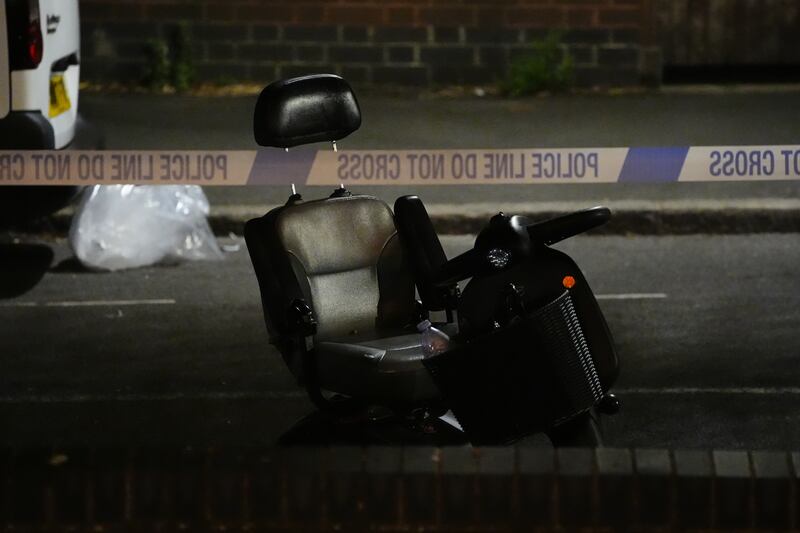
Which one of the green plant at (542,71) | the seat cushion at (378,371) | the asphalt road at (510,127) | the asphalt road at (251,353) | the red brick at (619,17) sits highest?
the red brick at (619,17)

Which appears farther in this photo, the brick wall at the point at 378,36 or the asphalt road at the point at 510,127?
the brick wall at the point at 378,36

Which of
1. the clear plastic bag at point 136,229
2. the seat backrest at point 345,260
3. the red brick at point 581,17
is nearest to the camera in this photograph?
the seat backrest at point 345,260

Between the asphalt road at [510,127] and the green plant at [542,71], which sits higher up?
the green plant at [542,71]

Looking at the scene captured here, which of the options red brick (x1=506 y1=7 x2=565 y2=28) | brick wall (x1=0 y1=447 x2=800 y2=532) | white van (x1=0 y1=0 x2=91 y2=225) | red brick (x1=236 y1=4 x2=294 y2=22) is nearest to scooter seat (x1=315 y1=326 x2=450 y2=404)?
brick wall (x1=0 y1=447 x2=800 y2=532)

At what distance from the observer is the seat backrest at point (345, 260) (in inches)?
220

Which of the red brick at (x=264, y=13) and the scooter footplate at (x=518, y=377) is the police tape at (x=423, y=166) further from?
the red brick at (x=264, y=13)

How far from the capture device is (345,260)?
225 inches

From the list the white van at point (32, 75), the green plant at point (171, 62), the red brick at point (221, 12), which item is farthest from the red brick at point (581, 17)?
the white van at point (32, 75)

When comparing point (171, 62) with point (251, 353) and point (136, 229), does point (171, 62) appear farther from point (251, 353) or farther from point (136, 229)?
point (251, 353)

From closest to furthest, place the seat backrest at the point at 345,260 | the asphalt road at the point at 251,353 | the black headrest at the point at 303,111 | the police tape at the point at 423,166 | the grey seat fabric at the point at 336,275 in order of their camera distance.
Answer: the grey seat fabric at the point at 336,275 → the black headrest at the point at 303,111 → the seat backrest at the point at 345,260 → the police tape at the point at 423,166 → the asphalt road at the point at 251,353

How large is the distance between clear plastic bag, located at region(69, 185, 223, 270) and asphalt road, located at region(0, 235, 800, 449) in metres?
0.14

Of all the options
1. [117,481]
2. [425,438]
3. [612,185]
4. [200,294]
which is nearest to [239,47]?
[612,185]

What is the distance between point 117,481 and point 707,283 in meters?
5.81

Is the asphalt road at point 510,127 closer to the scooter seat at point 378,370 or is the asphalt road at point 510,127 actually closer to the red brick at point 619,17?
the red brick at point 619,17
